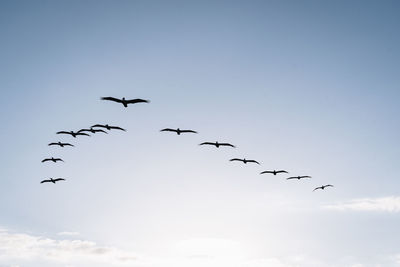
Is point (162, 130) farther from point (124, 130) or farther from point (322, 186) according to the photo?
point (322, 186)

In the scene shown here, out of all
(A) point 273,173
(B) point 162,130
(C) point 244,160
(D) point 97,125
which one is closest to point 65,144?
(D) point 97,125

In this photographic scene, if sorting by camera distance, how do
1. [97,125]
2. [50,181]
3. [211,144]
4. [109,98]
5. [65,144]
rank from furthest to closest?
[50,181] < [65,144] < [211,144] < [97,125] < [109,98]

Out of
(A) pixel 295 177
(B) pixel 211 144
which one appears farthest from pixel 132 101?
(A) pixel 295 177

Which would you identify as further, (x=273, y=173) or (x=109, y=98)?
(x=273, y=173)

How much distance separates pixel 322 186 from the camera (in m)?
83.1

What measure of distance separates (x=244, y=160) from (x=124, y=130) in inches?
902

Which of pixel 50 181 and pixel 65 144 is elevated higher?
pixel 65 144

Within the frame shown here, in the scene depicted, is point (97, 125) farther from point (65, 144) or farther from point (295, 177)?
point (295, 177)

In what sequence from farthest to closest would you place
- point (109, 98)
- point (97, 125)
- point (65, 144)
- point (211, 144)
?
point (65, 144), point (211, 144), point (97, 125), point (109, 98)

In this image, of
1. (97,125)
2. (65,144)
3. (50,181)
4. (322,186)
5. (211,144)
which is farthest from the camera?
(322,186)

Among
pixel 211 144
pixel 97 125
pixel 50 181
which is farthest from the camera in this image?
pixel 50 181

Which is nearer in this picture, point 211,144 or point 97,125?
point 97,125

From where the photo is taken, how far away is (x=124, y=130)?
2314 inches

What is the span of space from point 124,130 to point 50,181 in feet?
83.4
